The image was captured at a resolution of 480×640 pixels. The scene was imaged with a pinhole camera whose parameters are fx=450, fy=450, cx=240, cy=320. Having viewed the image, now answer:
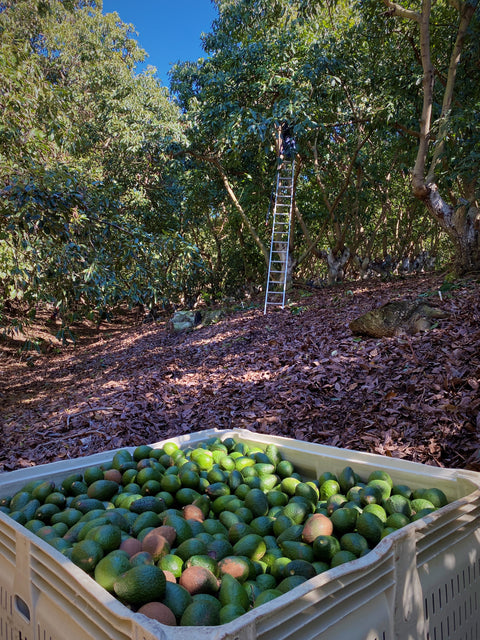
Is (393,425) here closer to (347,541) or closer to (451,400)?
(451,400)

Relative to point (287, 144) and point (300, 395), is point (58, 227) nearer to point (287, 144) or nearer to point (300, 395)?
point (300, 395)

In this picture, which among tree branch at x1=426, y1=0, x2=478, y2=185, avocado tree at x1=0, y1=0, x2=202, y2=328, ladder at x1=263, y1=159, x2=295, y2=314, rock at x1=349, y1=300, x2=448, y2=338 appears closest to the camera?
avocado tree at x1=0, y1=0, x2=202, y2=328

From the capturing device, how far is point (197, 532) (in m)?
1.97

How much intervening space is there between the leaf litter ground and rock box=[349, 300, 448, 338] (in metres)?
0.16

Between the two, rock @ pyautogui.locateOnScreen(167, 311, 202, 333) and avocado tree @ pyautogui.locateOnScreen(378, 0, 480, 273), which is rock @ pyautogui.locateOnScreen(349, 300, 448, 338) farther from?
rock @ pyautogui.locateOnScreen(167, 311, 202, 333)

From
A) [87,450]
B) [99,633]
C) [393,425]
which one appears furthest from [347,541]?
[87,450]

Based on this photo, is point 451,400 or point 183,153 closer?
point 451,400

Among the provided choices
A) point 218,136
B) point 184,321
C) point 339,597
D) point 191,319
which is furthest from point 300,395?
point 184,321

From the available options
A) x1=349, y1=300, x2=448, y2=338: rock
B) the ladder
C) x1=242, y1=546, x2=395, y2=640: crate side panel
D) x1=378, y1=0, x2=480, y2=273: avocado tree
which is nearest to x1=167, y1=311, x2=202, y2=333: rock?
the ladder

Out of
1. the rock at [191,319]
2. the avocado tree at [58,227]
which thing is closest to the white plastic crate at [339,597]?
the avocado tree at [58,227]

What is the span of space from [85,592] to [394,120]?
1044cm

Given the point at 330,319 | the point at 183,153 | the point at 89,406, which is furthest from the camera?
the point at 183,153

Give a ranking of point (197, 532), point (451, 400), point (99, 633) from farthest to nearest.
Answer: point (451, 400) < point (197, 532) < point (99, 633)

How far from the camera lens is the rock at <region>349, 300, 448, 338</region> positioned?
5.73 metres
